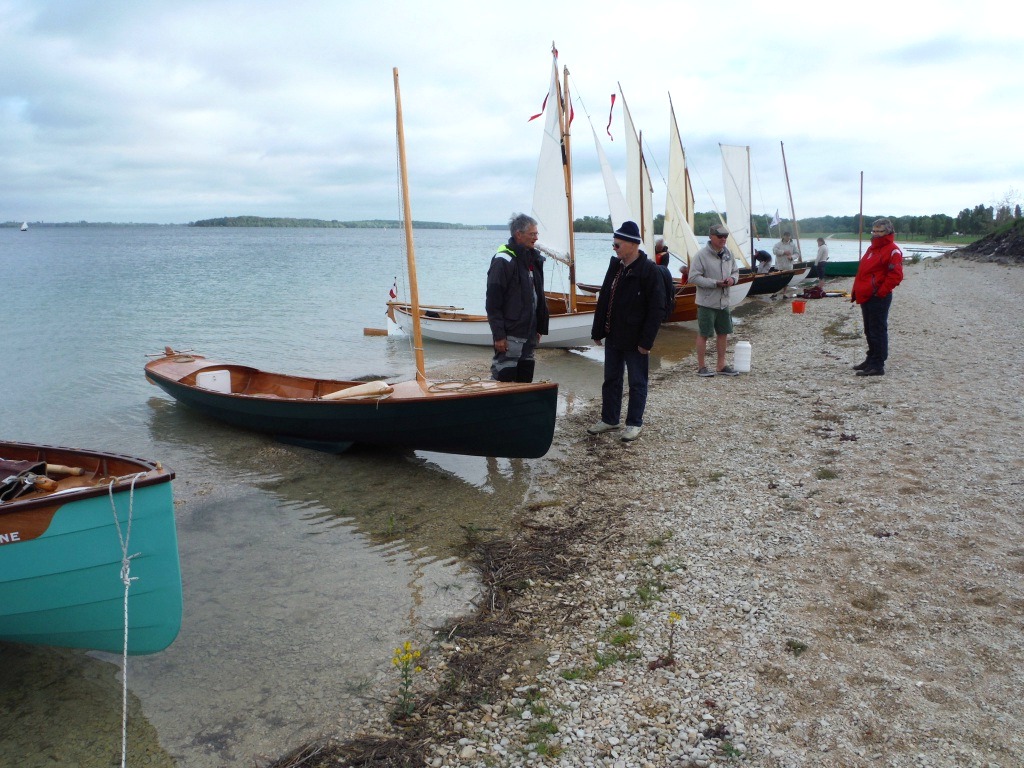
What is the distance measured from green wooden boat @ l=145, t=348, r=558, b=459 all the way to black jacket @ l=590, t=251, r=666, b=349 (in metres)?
1.11

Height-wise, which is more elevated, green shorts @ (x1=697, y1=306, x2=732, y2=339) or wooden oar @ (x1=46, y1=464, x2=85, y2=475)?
green shorts @ (x1=697, y1=306, x2=732, y2=339)

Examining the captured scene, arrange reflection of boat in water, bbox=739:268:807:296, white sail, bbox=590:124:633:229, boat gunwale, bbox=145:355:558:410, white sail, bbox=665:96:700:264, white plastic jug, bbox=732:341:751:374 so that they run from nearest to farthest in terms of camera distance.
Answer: boat gunwale, bbox=145:355:558:410 → white plastic jug, bbox=732:341:751:374 → white sail, bbox=590:124:633:229 → white sail, bbox=665:96:700:264 → reflection of boat in water, bbox=739:268:807:296

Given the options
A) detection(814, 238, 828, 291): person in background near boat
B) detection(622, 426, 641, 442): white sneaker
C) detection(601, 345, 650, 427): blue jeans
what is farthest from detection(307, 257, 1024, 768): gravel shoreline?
detection(814, 238, 828, 291): person in background near boat

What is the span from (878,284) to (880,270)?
0.21 metres

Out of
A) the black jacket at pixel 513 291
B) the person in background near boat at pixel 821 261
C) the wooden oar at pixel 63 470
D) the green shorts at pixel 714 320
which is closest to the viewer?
the wooden oar at pixel 63 470

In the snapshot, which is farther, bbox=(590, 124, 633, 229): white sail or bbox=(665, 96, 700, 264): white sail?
bbox=(665, 96, 700, 264): white sail

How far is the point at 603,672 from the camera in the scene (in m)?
3.57

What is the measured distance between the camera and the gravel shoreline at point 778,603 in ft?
9.86

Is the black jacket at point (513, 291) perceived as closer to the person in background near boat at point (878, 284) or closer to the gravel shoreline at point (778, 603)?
the gravel shoreline at point (778, 603)

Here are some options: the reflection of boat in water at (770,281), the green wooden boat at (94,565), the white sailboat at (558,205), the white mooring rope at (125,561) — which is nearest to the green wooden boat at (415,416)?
the green wooden boat at (94,565)

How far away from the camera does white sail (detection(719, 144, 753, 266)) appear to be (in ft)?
75.5

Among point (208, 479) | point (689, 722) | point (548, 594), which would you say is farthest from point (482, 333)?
point (689, 722)

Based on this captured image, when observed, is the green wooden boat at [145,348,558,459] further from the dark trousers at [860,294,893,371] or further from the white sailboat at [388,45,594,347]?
the white sailboat at [388,45,594,347]

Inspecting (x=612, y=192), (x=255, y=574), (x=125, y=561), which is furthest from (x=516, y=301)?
(x=612, y=192)
